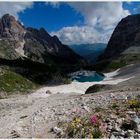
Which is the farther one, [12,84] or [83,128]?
[12,84]

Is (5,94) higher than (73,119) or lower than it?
higher

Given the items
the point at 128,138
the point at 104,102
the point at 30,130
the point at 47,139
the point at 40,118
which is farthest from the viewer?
the point at 104,102

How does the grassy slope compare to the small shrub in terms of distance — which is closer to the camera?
the small shrub

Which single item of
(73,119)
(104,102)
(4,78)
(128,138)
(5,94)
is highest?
(4,78)

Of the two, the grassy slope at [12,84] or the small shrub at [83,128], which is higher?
the grassy slope at [12,84]

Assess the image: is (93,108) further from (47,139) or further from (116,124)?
(47,139)

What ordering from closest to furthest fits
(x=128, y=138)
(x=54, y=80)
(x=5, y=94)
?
(x=128, y=138)
(x=5, y=94)
(x=54, y=80)

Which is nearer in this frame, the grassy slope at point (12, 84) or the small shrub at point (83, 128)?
the small shrub at point (83, 128)

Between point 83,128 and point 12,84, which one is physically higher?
point 12,84

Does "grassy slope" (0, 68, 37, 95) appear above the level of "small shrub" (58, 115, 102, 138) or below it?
above

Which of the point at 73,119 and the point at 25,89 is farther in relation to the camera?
the point at 25,89

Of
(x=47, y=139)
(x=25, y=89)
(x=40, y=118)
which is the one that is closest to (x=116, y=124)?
(x=47, y=139)
